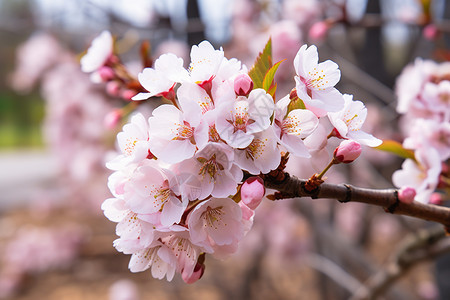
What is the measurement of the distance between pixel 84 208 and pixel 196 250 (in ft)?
15.7

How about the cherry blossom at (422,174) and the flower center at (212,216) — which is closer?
the flower center at (212,216)

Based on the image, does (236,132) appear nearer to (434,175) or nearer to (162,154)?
(162,154)

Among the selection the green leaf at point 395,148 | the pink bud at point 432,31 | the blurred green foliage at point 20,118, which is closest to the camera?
the green leaf at point 395,148

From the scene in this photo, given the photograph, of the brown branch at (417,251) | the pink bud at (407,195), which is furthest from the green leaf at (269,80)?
the brown branch at (417,251)

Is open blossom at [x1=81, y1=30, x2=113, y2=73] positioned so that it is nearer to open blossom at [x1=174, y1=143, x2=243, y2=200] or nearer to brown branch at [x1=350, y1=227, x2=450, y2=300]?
open blossom at [x1=174, y1=143, x2=243, y2=200]

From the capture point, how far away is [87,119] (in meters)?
3.19

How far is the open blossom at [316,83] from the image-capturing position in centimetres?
55

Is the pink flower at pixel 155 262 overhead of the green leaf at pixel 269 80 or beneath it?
beneath

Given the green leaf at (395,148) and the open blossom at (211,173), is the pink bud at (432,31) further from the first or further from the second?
the open blossom at (211,173)

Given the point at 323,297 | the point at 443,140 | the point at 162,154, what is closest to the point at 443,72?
the point at 443,140

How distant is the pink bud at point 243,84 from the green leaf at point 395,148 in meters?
0.34

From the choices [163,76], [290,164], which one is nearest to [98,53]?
[163,76]

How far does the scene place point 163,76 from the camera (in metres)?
0.58

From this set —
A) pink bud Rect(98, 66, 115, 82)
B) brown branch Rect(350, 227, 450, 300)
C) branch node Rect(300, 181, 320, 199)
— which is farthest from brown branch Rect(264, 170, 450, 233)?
pink bud Rect(98, 66, 115, 82)
